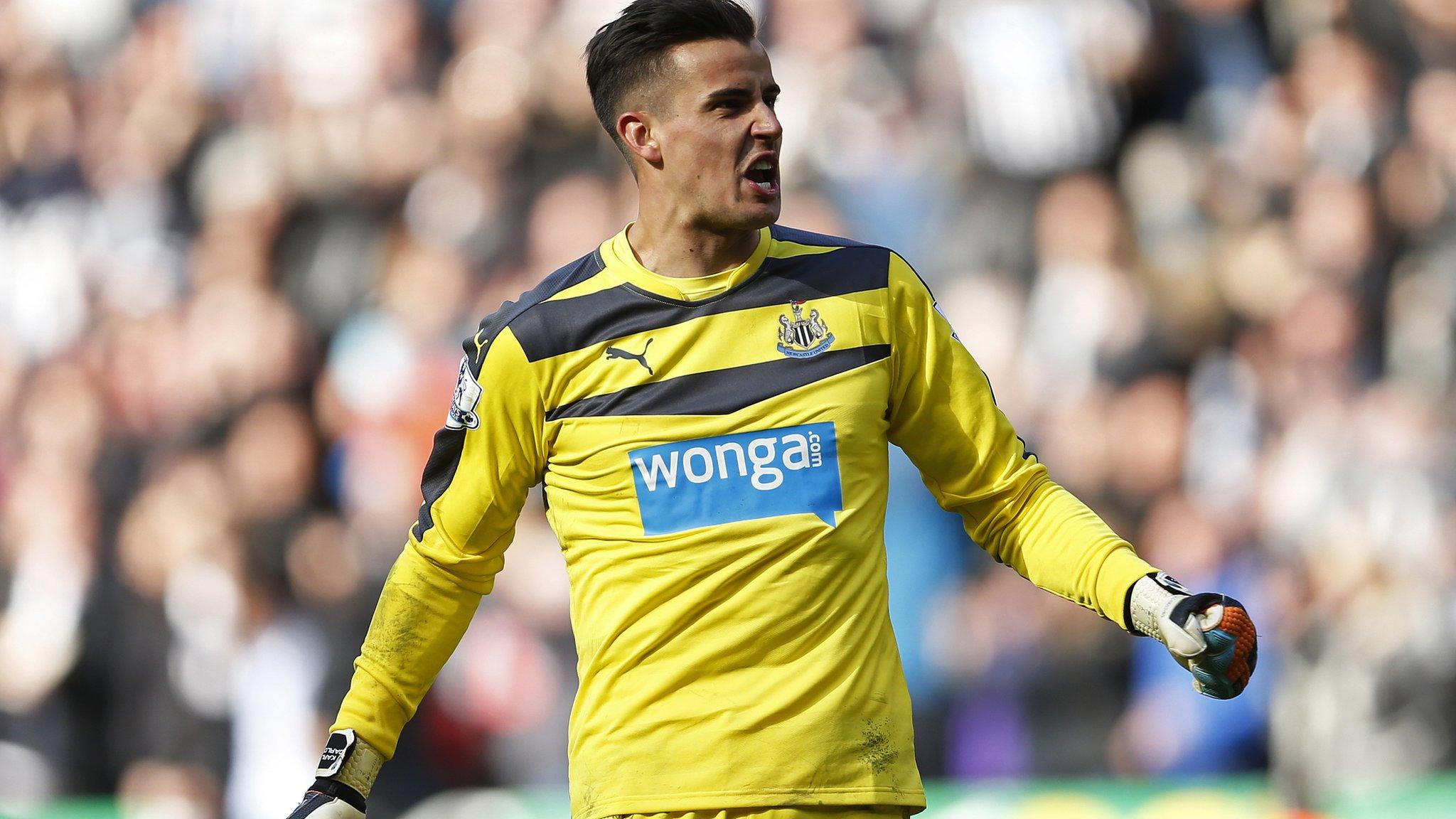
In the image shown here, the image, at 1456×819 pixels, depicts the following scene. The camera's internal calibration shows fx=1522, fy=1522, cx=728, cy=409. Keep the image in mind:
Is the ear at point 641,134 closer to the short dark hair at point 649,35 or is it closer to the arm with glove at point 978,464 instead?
the short dark hair at point 649,35

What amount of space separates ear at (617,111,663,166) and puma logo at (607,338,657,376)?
1.36 feet

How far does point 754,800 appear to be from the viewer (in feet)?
8.59

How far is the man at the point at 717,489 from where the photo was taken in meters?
2.67

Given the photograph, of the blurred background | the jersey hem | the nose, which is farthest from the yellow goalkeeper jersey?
the blurred background

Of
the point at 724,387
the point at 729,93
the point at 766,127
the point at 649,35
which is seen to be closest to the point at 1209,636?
the point at 724,387

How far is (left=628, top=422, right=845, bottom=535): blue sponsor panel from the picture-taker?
9.05 ft

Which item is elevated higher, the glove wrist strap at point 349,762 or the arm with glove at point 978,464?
the arm with glove at point 978,464

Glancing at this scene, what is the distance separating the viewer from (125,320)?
6895 millimetres

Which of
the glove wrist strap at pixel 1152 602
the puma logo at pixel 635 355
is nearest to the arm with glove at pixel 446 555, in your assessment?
the puma logo at pixel 635 355

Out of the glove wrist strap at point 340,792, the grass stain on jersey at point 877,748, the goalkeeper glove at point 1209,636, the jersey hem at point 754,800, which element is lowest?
the glove wrist strap at point 340,792

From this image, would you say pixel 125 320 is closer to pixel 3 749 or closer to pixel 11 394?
pixel 11 394

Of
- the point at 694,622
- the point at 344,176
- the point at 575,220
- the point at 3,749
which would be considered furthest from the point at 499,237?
the point at 694,622

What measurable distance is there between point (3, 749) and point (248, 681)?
1206 mm

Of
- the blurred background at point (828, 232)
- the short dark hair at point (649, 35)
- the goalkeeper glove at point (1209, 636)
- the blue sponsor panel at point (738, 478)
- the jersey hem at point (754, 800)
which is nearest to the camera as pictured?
the goalkeeper glove at point (1209, 636)
